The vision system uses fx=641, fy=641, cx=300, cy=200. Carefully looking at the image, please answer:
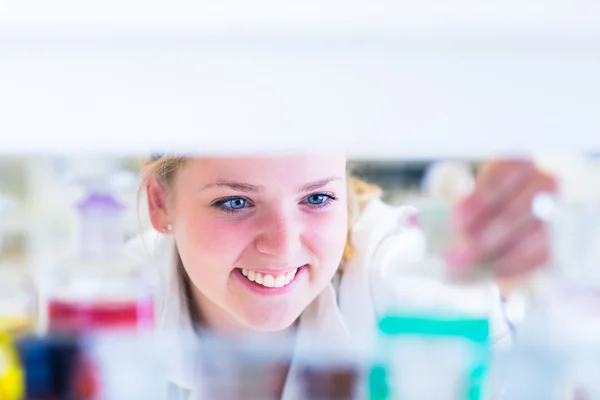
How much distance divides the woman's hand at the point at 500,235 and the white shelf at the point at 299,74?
16 centimetres

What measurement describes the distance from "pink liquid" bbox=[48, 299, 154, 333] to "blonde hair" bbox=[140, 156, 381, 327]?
0.18 ft

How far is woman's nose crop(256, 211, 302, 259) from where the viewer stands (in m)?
0.81

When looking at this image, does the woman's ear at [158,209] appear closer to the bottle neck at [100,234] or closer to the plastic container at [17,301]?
the bottle neck at [100,234]

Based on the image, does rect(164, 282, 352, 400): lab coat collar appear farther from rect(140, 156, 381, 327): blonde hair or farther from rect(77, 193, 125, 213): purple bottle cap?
rect(77, 193, 125, 213): purple bottle cap

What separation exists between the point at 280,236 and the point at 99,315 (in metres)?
0.27

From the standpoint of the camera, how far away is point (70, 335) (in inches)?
33.6

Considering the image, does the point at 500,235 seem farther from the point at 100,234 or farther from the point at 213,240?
the point at 100,234


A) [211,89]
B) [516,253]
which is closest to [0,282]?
[211,89]

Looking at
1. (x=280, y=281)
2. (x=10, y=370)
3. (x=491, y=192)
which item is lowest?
(x=10, y=370)

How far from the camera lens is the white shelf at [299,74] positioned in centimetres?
68

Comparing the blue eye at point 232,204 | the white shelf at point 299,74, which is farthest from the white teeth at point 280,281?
the white shelf at point 299,74

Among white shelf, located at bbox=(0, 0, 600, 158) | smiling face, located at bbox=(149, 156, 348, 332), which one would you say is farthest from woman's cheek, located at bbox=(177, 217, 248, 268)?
white shelf, located at bbox=(0, 0, 600, 158)

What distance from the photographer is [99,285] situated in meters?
0.87

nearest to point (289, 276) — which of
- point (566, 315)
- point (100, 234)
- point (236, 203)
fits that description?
point (236, 203)
